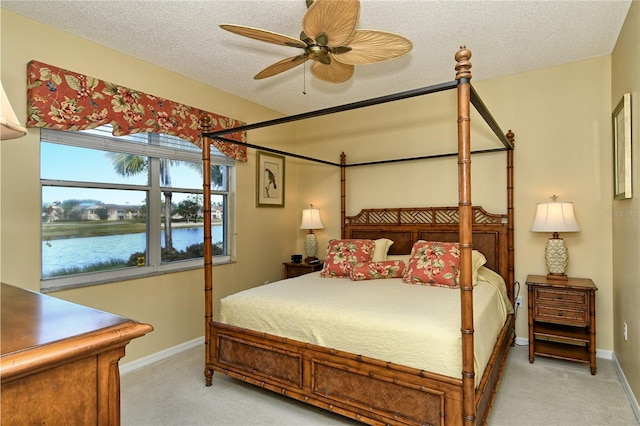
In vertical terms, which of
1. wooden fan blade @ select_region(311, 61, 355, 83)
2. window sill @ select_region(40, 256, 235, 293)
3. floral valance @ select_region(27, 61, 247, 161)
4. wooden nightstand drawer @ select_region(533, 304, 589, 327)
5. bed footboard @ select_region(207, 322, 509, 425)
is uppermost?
wooden fan blade @ select_region(311, 61, 355, 83)

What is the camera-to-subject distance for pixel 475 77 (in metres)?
3.59

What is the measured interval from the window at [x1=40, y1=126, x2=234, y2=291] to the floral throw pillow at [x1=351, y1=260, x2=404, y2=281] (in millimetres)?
1699

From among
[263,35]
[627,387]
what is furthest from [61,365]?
[627,387]

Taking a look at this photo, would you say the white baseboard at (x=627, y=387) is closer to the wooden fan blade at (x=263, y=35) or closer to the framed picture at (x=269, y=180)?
the wooden fan blade at (x=263, y=35)

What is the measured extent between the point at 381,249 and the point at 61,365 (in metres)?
Answer: 3.34

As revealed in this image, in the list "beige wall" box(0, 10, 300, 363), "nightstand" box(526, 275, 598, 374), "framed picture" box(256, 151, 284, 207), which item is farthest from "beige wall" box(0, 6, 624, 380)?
"nightstand" box(526, 275, 598, 374)

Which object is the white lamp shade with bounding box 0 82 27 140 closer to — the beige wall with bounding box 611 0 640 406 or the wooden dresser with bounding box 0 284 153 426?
the wooden dresser with bounding box 0 284 153 426

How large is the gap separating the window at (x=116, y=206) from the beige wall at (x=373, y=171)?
0.42 feet

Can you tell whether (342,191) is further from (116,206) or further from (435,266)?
(116,206)

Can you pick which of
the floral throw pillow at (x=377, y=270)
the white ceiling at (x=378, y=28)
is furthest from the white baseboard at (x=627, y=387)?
the white ceiling at (x=378, y=28)

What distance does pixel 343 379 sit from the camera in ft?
6.85

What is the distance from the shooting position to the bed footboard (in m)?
1.81

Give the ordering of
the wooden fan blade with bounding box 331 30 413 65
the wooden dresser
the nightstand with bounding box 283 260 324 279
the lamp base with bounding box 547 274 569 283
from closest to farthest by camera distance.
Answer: the wooden dresser, the wooden fan blade with bounding box 331 30 413 65, the lamp base with bounding box 547 274 569 283, the nightstand with bounding box 283 260 324 279

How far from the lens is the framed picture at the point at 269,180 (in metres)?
4.35
